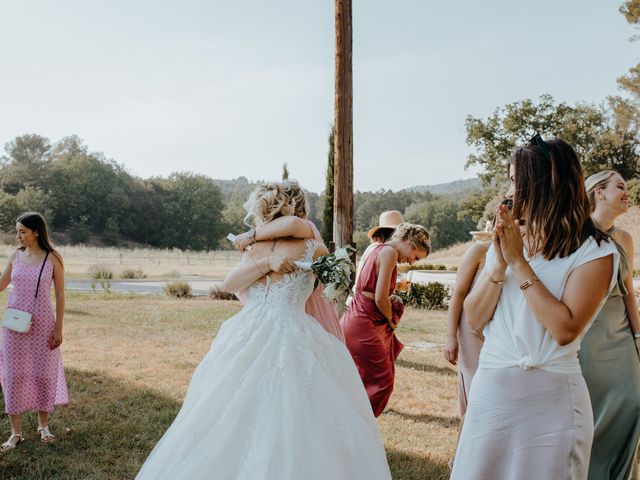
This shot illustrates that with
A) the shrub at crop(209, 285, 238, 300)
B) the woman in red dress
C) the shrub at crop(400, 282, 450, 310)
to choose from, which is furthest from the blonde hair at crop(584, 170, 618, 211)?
the shrub at crop(209, 285, 238, 300)

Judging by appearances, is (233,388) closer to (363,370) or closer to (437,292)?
(363,370)

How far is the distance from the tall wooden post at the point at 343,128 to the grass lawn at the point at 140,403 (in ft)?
7.27

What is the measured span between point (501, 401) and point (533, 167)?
0.81 m

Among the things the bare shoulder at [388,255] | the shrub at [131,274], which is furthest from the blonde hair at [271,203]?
the shrub at [131,274]

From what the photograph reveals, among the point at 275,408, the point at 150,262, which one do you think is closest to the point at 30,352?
the point at 275,408

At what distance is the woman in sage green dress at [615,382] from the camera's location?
3.05 meters

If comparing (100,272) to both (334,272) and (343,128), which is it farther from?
(334,272)

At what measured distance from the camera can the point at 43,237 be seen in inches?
190

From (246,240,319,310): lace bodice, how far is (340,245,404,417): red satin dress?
1.71 metres

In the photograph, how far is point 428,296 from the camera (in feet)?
49.6

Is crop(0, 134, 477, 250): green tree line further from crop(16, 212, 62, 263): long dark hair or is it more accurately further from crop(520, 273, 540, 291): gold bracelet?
crop(520, 273, 540, 291): gold bracelet

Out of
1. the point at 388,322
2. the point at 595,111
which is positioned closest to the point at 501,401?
the point at 388,322

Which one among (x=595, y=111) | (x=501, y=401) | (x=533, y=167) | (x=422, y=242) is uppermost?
(x=595, y=111)

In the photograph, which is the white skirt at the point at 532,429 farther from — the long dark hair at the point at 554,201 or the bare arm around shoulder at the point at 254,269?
the bare arm around shoulder at the point at 254,269
